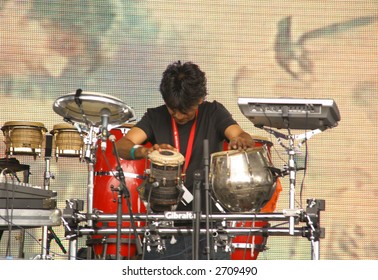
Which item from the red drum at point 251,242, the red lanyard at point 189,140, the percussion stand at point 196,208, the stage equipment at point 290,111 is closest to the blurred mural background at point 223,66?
the red drum at point 251,242

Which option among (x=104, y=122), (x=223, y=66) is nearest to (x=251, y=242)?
(x=104, y=122)

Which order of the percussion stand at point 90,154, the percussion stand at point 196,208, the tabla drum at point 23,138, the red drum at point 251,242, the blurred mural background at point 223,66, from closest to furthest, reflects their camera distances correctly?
the percussion stand at point 196,208 < the percussion stand at point 90,154 < the red drum at point 251,242 < the tabla drum at point 23,138 < the blurred mural background at point 223,66

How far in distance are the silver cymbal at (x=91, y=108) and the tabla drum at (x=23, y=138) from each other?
2.62 metres

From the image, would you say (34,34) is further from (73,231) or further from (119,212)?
(119,212)

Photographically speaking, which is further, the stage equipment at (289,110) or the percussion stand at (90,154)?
the percussion stand at (90,154)

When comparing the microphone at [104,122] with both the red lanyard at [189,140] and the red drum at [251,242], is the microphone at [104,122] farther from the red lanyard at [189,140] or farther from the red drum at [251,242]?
the red drum at [251,242]

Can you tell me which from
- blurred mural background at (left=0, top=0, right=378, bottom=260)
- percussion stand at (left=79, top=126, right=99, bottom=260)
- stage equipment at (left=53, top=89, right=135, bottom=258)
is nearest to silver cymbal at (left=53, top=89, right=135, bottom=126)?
stage equipment at (left=53, top=89, right=135, bottom=258)

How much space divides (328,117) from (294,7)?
4.19 meters

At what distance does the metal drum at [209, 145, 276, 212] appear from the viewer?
13.1 ft

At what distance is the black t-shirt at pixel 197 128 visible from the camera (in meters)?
4.27

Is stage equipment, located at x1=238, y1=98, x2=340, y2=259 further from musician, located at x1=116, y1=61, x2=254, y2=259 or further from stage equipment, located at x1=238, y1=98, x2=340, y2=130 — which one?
musician, located at x1=116, y1=61, x2=254, y2=259

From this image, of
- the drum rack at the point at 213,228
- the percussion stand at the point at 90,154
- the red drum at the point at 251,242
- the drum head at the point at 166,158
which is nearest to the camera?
the drum head at the point at 166,158

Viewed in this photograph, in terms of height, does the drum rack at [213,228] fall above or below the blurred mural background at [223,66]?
below
